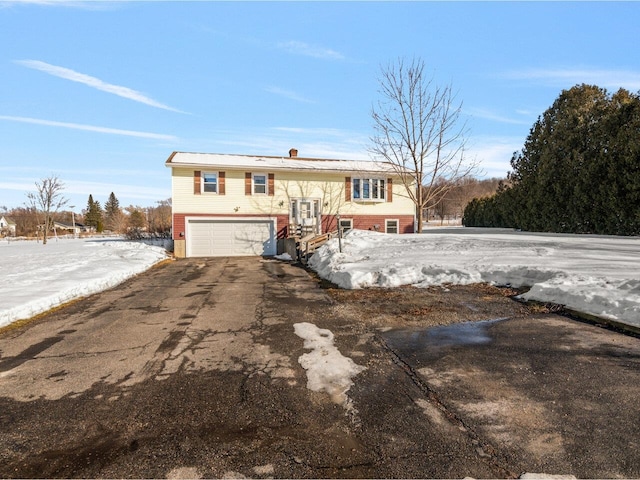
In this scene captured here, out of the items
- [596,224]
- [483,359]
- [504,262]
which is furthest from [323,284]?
[596,224]

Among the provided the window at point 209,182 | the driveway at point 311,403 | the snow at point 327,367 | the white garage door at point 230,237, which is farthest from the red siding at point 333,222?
the snow at point 327,367

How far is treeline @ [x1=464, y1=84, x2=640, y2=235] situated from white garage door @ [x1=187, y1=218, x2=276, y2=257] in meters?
17.4

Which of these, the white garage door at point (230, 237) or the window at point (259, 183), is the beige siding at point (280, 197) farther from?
the white garage door at point (230, 237)

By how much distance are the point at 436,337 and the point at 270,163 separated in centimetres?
1911

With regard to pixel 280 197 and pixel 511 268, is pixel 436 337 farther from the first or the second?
pixel 280 197

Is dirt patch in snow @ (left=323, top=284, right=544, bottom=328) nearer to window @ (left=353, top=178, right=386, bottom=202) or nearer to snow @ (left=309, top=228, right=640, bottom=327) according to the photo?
snow @ (left=309, top=228, right=640, bottom=327)

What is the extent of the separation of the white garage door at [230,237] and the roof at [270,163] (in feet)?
11.2

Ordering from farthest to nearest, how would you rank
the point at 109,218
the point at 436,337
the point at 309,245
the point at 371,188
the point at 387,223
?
the point at 109,218, the point at 387,223, the point at 371,188, the point at 309,245, the point at 436,337

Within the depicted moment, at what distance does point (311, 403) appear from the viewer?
→ 314 cm

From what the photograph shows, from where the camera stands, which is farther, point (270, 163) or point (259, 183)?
point (270, 163)

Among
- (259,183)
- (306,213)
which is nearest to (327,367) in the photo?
(306,213)

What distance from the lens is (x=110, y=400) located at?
328 cm

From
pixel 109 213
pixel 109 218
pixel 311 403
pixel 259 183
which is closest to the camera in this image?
pixel 311 403

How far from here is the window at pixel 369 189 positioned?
72.6 feet
